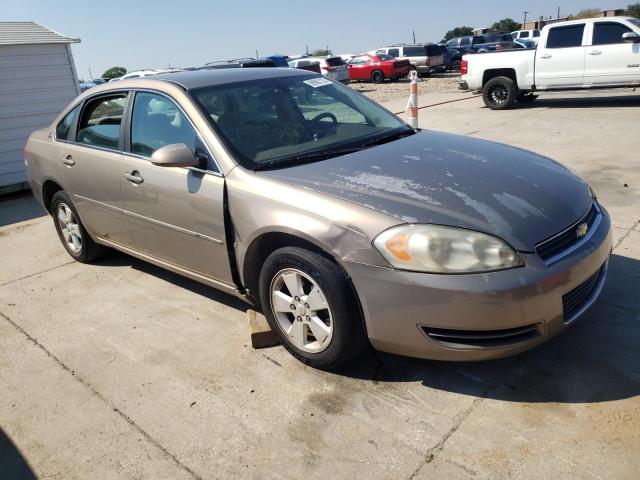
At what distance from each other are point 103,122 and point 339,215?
2618 mm

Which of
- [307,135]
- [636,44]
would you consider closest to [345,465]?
[307,135]

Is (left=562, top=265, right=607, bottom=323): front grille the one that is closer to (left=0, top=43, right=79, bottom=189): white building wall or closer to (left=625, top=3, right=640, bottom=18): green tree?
(left=0, top=43, right=79, bottom=189): white building wall

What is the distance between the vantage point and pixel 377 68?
2711 centimetres

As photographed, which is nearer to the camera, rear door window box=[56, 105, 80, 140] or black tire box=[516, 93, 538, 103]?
rear door window box=[56, 105, 80, 140]

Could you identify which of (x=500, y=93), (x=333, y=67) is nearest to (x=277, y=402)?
(x=500, y=93)

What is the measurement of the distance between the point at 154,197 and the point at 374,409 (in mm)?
2011

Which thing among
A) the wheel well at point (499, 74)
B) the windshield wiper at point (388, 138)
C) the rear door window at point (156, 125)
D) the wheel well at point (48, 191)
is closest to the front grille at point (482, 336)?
the windshield wiper at point (388, 138)

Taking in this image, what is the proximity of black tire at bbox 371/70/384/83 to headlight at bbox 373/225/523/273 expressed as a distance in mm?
25909

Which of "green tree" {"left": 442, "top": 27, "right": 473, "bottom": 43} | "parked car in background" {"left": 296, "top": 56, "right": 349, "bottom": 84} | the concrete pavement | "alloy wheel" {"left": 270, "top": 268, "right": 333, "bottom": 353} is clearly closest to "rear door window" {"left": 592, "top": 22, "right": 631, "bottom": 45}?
the concrete pavement

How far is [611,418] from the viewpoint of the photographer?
2.53 m

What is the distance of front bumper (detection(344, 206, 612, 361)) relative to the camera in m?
2.46

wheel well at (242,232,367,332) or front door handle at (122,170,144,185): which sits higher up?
front door handle at (122,170,144,185)

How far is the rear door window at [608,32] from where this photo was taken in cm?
1155

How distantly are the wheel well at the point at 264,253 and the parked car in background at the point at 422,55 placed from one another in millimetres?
26738
